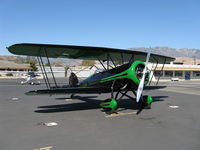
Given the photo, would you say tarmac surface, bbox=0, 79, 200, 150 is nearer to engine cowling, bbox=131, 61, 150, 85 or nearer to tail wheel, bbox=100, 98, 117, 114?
tail wheel, bbox=100, 98, 117, 114

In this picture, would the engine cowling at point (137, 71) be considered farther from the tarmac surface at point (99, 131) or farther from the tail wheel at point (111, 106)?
the tarmac surface at point (99, 131)

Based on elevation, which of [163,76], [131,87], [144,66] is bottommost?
[163,76]

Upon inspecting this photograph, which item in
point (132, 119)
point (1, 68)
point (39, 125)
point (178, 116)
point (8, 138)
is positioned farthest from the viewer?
point (1, 68)

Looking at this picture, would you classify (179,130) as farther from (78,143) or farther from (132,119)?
(78,143)

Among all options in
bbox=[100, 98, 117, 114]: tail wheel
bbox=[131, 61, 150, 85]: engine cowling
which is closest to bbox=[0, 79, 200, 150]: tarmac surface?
bbox=[100, 98, 117, 114]: tail wheel

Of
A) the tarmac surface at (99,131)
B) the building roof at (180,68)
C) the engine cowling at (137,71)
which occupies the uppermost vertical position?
the engine cowling at (137,71)

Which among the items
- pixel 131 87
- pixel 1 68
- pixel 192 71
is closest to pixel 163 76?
pixel 192 71

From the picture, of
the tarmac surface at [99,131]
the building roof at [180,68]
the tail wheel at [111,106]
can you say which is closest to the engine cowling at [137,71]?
the tail wheel at [111,106]

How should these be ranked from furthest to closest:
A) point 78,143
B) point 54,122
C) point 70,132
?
point 54,122
point 70,132
point 78,143

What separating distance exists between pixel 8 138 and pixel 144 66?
5706mm

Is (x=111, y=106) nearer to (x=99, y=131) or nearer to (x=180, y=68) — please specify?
(x=99, y=131)

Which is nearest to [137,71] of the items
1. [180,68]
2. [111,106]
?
[111,106]

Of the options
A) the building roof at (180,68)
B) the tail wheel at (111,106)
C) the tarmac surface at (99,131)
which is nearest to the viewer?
the tarmac surface at (99,131)

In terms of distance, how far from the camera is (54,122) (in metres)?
7.00
